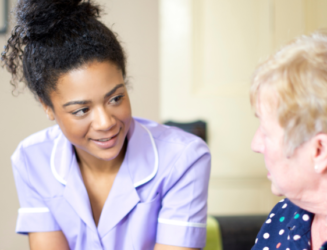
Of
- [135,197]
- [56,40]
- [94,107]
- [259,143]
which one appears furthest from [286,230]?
[56,40]

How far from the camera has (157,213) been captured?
1131 millimetres

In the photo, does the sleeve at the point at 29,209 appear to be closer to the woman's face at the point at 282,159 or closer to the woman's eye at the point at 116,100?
the woman's eye at the point at 116,100

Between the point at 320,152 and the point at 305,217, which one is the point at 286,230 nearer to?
the point at 305,217

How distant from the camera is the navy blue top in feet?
2.42

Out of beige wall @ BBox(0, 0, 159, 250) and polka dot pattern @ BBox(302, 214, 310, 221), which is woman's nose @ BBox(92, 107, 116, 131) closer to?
polka dot pattern @ BBox(302, 214, 310, 221)

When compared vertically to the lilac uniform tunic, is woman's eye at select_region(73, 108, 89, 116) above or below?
above

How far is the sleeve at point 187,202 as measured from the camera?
3.44 feet

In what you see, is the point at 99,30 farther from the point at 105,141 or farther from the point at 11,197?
the point at 11,197

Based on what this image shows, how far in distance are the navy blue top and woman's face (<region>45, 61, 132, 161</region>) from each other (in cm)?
47

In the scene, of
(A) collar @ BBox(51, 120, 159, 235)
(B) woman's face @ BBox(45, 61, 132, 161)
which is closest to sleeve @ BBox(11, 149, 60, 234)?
(A) collar @ BBox(51, 120, 159, 235)

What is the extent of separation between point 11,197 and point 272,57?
1693mm

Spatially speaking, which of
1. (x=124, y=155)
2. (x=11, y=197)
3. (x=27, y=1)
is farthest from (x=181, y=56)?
(x=11, y=197)

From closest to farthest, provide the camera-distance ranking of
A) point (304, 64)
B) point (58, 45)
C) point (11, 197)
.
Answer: point (304, 64) < point (58, 45) < point (11, 197)

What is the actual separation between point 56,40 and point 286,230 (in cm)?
77
